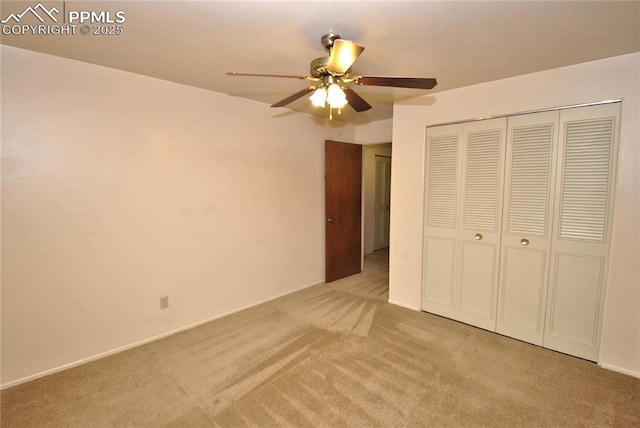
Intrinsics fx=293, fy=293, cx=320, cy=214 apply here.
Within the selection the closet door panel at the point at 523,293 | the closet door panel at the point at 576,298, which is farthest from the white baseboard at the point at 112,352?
the closet door panel at the point at 576,298

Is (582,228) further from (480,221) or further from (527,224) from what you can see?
(480,221)

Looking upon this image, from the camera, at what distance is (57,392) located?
2.06 m

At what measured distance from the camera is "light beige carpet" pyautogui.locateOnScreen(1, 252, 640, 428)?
183 centimetres

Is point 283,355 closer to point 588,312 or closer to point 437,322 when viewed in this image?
point 437,322

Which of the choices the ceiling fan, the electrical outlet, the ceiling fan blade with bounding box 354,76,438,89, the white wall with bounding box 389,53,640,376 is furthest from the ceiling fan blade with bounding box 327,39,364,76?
the electrical outlet

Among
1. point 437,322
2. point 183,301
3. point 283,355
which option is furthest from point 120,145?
point 437,322

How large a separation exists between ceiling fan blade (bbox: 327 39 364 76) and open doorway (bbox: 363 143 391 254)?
14.7ft

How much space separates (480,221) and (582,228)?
2.51ft

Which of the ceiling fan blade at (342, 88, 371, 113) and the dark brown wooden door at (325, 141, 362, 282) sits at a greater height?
the ceiling fan blade at (342, 88, 371, 113)

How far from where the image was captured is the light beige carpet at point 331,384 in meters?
1.83

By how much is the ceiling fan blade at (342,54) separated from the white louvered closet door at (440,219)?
6.05 feet

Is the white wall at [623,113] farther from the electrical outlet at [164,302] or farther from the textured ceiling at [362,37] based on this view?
the electrical outlet at [164,302]

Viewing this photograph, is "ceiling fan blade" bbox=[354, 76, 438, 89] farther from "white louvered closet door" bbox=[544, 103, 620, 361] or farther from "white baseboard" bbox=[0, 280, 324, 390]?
"white baseboard" bbox=[0, 280, 324, 390]

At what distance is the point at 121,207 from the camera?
2.54 metres
